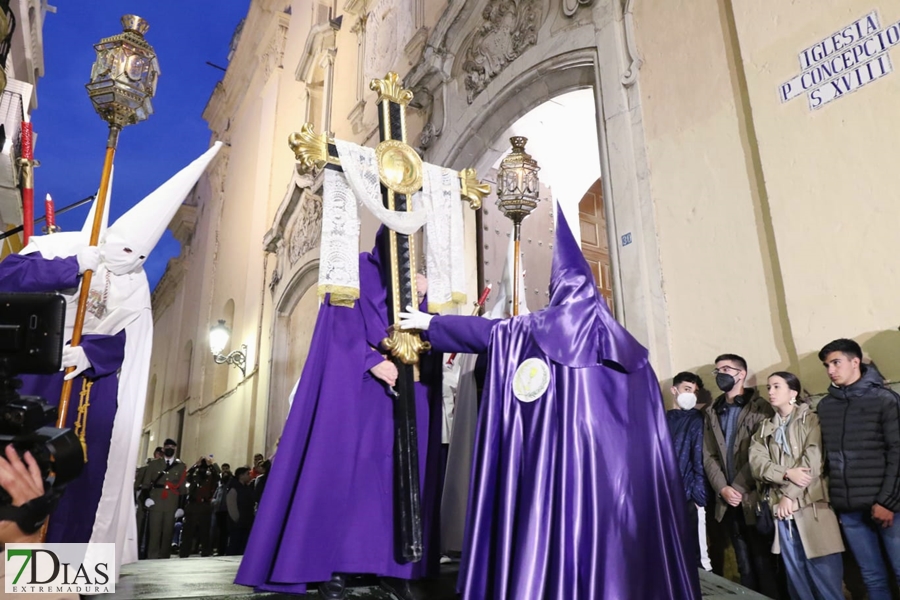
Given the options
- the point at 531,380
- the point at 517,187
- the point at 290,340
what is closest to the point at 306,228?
the point at 290,340

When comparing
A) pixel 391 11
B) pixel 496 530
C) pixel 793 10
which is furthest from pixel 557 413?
pixel 391 11

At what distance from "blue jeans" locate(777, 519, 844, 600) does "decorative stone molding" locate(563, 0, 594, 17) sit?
467 centimetres

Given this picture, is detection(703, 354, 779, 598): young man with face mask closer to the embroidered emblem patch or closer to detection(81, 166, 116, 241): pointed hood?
the embroidered emblem patch

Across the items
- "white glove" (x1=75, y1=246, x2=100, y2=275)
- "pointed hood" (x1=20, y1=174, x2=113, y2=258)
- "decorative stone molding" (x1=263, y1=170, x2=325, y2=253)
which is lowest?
"white glove" (x1=75, y1=246, x2=100, y2=275)

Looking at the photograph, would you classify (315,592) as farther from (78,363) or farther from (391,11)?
(391,11)

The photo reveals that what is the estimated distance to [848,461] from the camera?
323cm

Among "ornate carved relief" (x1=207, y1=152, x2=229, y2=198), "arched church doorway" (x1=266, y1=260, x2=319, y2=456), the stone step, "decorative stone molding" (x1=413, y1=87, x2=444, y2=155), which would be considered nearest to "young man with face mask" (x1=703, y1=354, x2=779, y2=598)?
the stone step

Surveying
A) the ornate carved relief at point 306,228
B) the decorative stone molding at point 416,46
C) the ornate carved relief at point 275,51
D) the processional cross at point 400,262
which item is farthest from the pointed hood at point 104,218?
the ornate carved relief at point 275,51

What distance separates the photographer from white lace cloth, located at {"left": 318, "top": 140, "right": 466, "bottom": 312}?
318 cm

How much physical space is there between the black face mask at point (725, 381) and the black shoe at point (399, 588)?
226 centimetres

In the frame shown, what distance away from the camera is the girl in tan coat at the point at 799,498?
3.32m

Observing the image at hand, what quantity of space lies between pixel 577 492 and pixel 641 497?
26cm

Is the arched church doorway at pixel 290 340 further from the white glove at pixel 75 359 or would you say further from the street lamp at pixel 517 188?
the white glove at pixel 75 359

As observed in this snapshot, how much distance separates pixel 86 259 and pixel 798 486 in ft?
12.2
